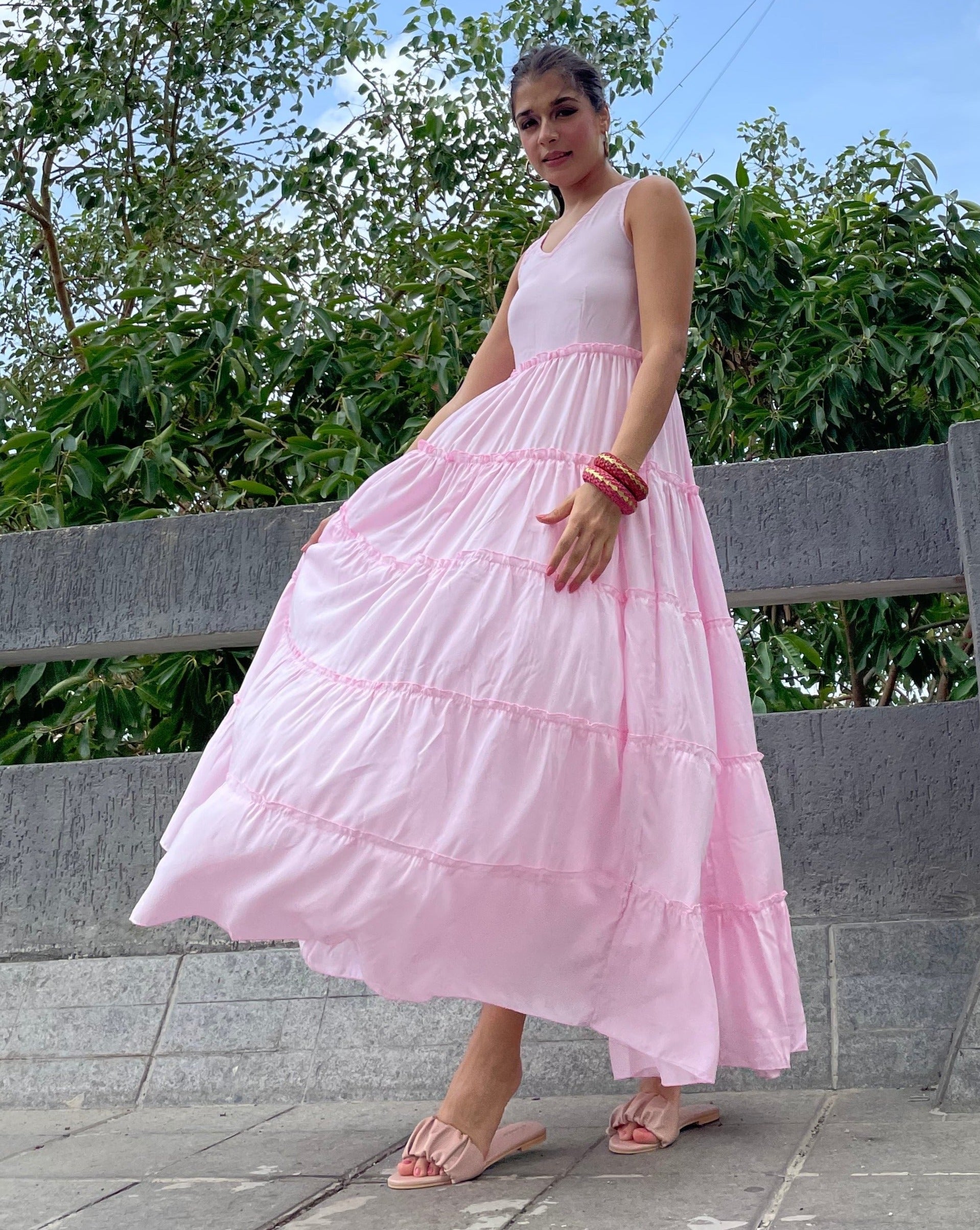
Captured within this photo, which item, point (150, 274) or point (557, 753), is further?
point (150, 274)

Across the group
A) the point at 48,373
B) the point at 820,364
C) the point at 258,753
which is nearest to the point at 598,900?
the point at 258,753

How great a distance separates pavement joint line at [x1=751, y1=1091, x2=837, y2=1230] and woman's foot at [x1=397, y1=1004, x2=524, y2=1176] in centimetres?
41

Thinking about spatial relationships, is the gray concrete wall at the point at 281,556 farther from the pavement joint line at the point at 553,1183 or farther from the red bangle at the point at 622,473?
the pavement joint line at the point at 553,1183

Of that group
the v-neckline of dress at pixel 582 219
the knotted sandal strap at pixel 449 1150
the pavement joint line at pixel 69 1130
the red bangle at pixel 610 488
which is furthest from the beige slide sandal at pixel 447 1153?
the v-neckline of dress at pixel 582 219

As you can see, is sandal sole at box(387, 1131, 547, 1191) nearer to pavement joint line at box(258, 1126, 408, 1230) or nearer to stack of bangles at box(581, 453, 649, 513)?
pavement joint line at box(258, 1126, 408, 1230)

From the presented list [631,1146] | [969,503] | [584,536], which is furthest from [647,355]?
[631,1146]

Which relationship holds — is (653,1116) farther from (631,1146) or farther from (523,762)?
(523,762)

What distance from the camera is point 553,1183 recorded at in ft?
5.72

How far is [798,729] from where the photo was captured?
253cm

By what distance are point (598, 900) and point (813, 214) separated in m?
5.74

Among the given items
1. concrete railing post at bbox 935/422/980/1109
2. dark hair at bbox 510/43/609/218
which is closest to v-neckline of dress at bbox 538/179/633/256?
dark hair at bbox 510/43/609/218

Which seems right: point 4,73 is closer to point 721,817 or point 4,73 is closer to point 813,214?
point 813,214

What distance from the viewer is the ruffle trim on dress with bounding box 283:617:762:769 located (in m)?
1.72

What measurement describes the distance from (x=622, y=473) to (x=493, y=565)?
23 cm
